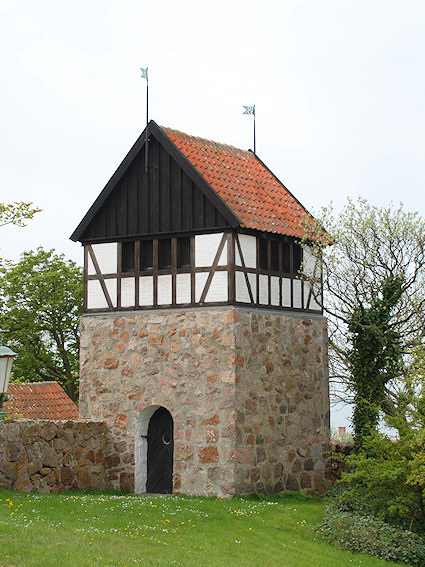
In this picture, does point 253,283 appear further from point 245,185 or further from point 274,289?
point 245,185

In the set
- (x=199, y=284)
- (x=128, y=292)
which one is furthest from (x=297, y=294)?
(x=128, y=292)

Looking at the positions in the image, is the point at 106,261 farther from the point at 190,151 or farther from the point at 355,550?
the point at 355,550

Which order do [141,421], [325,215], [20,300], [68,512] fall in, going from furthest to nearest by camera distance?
1. [20,300]
2. [325,215]
3. [141,421]
4. [68,512]

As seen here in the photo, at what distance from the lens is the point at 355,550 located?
18.0 metres

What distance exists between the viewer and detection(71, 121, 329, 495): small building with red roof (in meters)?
21.3

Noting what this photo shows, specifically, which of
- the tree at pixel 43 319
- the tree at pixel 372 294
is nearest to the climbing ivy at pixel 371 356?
the tree at pixel 372 294

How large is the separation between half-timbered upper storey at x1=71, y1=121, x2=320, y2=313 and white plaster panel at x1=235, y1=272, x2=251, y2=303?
0.07 ft

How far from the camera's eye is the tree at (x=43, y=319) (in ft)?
128

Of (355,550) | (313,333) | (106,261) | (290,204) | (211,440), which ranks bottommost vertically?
(355,550)

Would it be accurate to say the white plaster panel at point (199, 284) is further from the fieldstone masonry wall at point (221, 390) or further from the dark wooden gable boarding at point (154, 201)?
the dark wooden gable boarding at point (154, 201)

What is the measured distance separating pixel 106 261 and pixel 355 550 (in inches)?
369

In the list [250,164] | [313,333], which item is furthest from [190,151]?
[313,333]

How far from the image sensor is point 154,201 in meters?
22.8

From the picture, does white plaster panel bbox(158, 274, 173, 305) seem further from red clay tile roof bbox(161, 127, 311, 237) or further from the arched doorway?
the arched doorway
